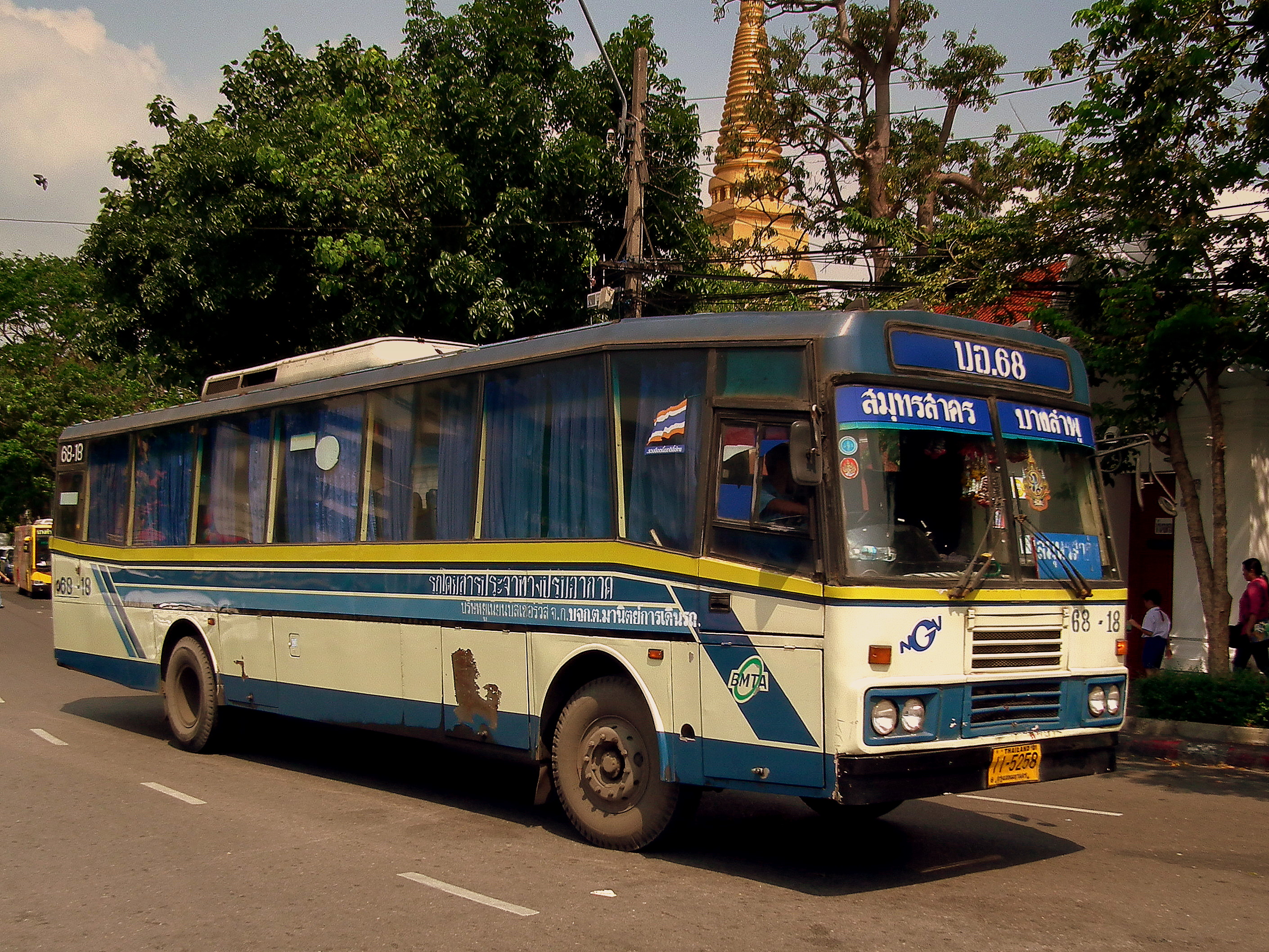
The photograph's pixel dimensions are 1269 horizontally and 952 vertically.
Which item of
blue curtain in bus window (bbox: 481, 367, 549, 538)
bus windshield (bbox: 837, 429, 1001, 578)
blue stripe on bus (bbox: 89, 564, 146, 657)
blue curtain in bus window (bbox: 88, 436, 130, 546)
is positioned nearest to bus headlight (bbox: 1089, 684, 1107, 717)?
bus windshield (bbox: 837, 429, 1001, 578)

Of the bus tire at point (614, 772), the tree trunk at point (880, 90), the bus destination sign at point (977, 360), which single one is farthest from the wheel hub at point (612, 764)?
the tree trunk at point (880, 90)

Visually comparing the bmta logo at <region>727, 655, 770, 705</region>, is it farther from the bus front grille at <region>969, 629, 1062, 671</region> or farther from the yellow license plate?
the yellow license plate

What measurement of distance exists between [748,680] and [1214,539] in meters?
8.68

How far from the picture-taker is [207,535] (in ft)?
36.5

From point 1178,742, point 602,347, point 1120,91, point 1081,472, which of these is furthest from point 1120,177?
point 602,347

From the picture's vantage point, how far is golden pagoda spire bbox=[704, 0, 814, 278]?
26.4m

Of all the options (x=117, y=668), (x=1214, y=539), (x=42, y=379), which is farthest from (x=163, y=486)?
(x=42, y=379)

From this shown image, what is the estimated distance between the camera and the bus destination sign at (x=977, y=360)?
6.32 meters

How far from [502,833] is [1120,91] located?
1017 centimetres

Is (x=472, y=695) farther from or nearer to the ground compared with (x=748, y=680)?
nearer to the ground

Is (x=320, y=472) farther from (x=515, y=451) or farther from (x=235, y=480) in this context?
(x=515, y=451)

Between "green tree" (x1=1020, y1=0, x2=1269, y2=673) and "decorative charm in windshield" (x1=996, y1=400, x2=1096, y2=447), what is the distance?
5.62m

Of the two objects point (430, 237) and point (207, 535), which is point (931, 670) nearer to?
point (207, 535)

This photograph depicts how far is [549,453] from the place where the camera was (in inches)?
299
